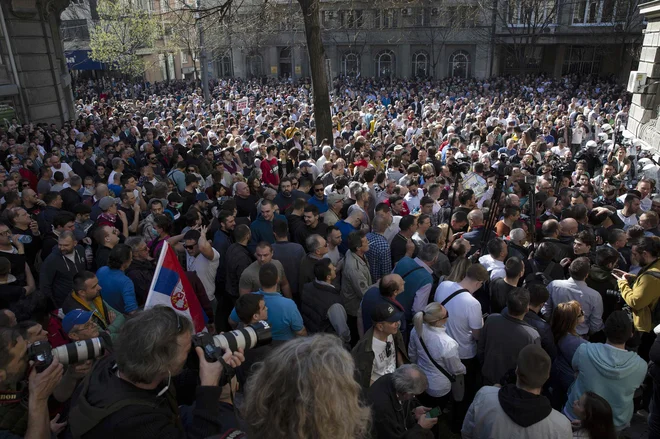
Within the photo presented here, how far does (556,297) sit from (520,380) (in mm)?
1902

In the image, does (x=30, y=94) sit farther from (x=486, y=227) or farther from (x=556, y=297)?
(x=556, y=297)

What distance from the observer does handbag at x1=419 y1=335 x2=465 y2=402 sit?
12.8 ft

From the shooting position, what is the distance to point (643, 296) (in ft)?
14.8

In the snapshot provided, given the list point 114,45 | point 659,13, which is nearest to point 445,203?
point 659,13

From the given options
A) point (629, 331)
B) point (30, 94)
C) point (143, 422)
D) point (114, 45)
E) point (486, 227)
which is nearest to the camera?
point (143, 422)

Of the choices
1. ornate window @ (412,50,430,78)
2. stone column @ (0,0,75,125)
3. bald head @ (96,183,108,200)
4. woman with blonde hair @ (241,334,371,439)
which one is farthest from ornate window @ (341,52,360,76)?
woman with blonde hair @ (241,334,371,439)

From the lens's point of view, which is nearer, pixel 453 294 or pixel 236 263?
pixel 453 294

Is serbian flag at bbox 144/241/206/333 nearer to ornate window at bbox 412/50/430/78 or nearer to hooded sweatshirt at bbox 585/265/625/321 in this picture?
hooded sweatshirt at bbox 585/265/625/321

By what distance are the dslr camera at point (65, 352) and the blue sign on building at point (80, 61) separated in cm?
4363

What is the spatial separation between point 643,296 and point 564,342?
3.80 ft

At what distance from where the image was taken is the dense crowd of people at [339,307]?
7.23ft

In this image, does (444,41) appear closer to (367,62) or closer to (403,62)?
(403,62)

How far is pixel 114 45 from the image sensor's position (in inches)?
1487

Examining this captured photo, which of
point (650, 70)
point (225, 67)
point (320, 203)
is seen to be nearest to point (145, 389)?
point (320, 203)
